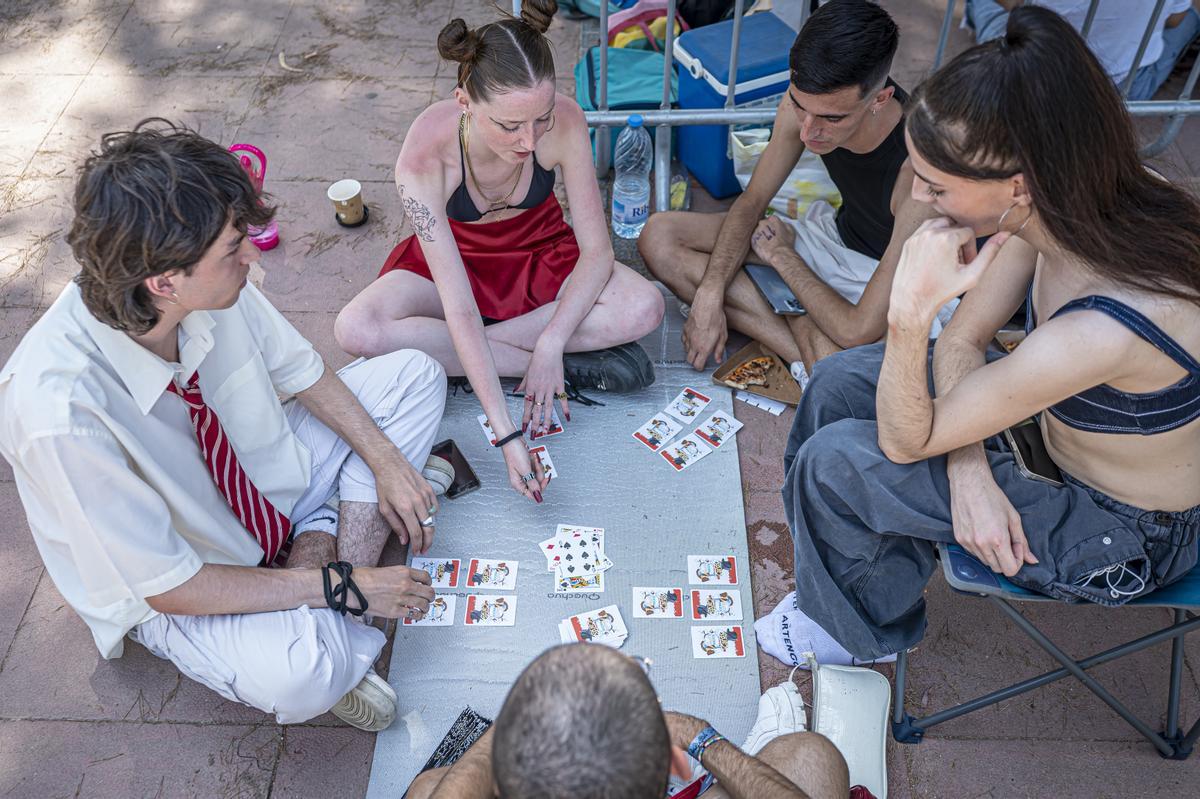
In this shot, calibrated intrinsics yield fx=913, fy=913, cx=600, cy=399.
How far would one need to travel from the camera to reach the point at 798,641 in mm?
2953

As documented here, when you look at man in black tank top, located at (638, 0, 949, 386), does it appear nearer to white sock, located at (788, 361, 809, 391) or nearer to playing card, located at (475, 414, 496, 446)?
white sock, located at (788, 361, 809, 391)

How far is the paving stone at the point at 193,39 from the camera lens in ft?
18.3

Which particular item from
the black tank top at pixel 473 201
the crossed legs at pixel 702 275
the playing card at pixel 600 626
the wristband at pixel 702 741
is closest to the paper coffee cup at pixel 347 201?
the black tank top at pixel 473 201

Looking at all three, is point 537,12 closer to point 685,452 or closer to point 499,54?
point 499,54

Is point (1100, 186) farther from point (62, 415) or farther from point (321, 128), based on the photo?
point (321, 128)

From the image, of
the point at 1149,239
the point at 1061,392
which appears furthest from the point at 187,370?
the point at 1149,239

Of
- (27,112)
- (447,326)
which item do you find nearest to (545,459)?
(447,326)

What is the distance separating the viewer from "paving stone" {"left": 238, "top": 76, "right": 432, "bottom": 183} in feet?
16.2

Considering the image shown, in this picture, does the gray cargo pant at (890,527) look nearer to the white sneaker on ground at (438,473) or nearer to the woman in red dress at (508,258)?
the woman in red dress at (508,258)

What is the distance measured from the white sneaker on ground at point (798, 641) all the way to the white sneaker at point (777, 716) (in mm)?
136

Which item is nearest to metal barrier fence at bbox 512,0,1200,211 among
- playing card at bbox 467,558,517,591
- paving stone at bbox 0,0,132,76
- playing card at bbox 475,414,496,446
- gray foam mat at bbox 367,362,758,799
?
gray foam mat at bbox 367,362,758,799

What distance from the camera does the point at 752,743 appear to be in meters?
2.72

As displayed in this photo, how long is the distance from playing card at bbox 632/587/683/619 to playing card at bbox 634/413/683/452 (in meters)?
0.66

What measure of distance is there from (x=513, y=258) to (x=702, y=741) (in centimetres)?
221
